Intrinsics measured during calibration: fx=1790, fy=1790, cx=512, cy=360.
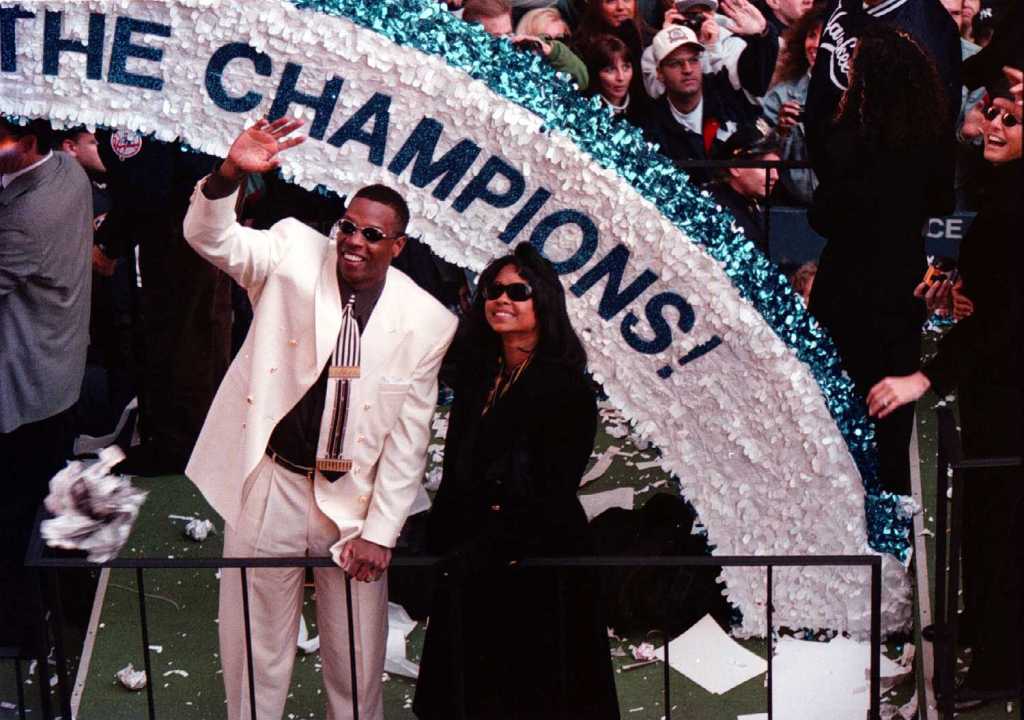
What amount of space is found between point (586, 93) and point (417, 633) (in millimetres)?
2673

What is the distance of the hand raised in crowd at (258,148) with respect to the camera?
183 inches

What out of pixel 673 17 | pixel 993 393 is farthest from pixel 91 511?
pixel 673 17

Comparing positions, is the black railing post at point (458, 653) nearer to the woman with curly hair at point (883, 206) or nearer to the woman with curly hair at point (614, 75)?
the woman with curly hair at point (883, 206)

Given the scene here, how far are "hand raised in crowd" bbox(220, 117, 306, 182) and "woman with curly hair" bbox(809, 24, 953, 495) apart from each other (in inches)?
75.6

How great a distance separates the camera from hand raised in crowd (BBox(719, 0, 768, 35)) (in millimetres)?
8039

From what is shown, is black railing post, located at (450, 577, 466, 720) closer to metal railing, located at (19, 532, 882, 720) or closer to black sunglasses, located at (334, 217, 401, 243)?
metal railing, located at (19, 532, 882, 720)

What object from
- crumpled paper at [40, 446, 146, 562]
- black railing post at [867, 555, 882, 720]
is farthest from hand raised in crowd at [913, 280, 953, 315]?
crumpled paper at [40, 446, 146, 562]

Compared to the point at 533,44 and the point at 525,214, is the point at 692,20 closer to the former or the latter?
the point at 533,44

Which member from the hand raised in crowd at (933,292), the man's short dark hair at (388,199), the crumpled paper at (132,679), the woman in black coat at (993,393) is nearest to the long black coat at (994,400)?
the woman in black coat at (993,393)

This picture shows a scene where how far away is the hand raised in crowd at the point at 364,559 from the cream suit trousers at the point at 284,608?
17 cm

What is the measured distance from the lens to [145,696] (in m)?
5.61

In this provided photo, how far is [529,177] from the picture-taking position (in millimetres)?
5398

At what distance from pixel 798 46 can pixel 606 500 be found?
7.96ft

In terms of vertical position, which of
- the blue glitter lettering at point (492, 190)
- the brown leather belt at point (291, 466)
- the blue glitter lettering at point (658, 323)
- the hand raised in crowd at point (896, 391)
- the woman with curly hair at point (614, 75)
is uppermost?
the woman with curly hair at point (614, 75)
